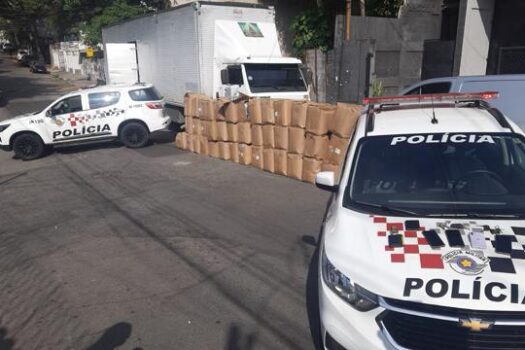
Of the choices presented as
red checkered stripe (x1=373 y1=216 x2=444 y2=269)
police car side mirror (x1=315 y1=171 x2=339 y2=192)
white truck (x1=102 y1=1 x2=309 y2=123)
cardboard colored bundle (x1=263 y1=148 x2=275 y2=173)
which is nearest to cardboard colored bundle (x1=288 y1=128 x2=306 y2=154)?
cardboard colored bundle (x1=263 y1=148 x2=275 y2=173)

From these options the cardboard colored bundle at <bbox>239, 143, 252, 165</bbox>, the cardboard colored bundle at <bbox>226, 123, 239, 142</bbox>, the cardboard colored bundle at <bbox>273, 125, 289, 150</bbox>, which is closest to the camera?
the cardboard colored bundle at <bbox>273, 125, 289, 150</bbox>

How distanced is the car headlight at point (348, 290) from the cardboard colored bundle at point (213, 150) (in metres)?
8.25

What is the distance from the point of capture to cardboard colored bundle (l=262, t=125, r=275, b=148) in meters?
9.47

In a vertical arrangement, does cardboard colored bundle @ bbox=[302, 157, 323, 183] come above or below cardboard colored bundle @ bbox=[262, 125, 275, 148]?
below

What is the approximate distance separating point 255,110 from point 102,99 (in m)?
5.06

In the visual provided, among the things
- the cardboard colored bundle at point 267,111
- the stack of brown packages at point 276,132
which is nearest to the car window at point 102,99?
the stack of brown packages at point 276,132

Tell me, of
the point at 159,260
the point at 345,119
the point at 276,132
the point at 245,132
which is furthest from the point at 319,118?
the point at 159,260

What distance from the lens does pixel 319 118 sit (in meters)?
8.44

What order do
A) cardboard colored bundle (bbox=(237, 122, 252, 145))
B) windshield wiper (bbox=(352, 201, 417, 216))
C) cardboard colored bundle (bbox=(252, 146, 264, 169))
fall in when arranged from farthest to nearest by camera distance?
cardboard colored bundle (bbox=(237, 122, 252, 145))
cardboard colored bundle (bbox=(252, 146, 264, 169))
windshield wiper (bbox=(352, 201, 417, 216))

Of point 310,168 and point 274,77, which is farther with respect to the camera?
→ point 274,77

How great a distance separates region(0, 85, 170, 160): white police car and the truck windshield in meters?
3.08

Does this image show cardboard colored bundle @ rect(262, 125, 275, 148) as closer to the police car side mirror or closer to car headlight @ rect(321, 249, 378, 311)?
the police car side mirror

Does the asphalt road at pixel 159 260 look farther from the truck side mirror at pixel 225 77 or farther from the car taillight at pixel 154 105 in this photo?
the car taillight at pixel 154 105

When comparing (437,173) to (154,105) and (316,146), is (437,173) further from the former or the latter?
(154,105)
